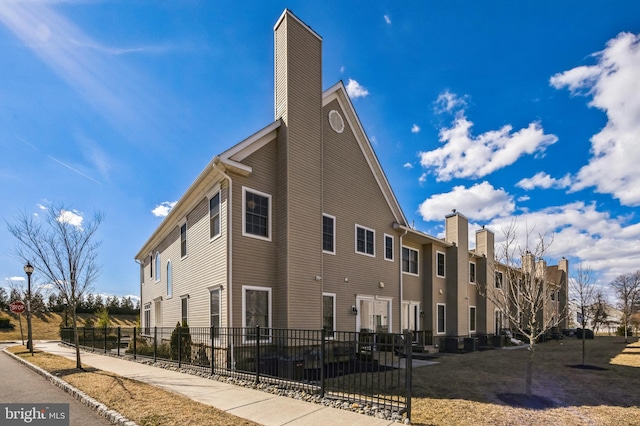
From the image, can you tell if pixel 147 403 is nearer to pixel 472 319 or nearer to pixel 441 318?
pixel 441 318

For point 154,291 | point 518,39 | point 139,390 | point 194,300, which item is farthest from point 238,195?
point 154,291

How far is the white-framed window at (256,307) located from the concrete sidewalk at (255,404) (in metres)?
2.27

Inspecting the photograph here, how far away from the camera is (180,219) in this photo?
666 inches

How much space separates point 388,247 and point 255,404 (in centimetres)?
1206

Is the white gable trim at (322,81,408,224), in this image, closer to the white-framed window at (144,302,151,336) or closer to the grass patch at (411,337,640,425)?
the grass patch at (411,337,640,425)

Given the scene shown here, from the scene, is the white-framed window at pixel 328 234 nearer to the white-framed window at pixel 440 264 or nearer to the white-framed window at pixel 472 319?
the white-framed window at pixel 440 264

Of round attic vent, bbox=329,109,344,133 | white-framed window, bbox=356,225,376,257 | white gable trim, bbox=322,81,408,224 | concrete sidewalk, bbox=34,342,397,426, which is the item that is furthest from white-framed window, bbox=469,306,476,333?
concrete sidewalk, bbox=34,342,397,426

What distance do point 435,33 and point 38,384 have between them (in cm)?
1541

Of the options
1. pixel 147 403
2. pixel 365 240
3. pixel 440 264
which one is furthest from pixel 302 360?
pixel 440 264

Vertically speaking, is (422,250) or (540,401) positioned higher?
(422,250)

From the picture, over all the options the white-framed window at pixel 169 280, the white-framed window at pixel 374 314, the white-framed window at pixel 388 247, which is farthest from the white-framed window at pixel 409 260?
the white-framed window at pixel 169 280

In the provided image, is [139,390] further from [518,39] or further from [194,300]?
[518,39]

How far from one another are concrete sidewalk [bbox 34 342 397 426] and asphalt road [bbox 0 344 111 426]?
1676 mm
